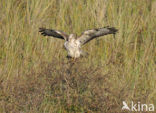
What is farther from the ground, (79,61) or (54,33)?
(54,33)

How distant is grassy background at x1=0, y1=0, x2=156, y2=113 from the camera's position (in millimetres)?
5227

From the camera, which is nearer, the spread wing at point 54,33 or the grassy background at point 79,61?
the grassy background at point 79,61

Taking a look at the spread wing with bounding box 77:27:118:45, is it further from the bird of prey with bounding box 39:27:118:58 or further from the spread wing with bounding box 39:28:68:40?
the spread wing with bounding box 39:28:68:40

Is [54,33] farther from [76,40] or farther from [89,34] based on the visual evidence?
[89,34]

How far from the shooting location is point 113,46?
6.95 m

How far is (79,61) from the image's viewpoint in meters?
5.66

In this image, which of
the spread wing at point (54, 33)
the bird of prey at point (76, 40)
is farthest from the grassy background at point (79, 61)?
the spread wing at point (54, 33)

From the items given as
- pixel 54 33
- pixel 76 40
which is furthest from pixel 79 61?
pixel 54 33

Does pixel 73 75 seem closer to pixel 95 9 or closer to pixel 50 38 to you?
pixel 50 38

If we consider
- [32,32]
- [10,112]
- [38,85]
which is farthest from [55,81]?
[32,32]

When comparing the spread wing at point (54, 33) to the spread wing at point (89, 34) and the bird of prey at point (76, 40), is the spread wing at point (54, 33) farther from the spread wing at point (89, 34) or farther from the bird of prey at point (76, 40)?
the spread wing at point (89, 34)

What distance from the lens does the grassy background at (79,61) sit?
5.23m

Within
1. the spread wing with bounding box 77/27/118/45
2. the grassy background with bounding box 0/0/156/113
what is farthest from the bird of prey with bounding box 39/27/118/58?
the grassy background with bounding box 0/0/156/113

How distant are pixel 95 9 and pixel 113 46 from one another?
0.77m
